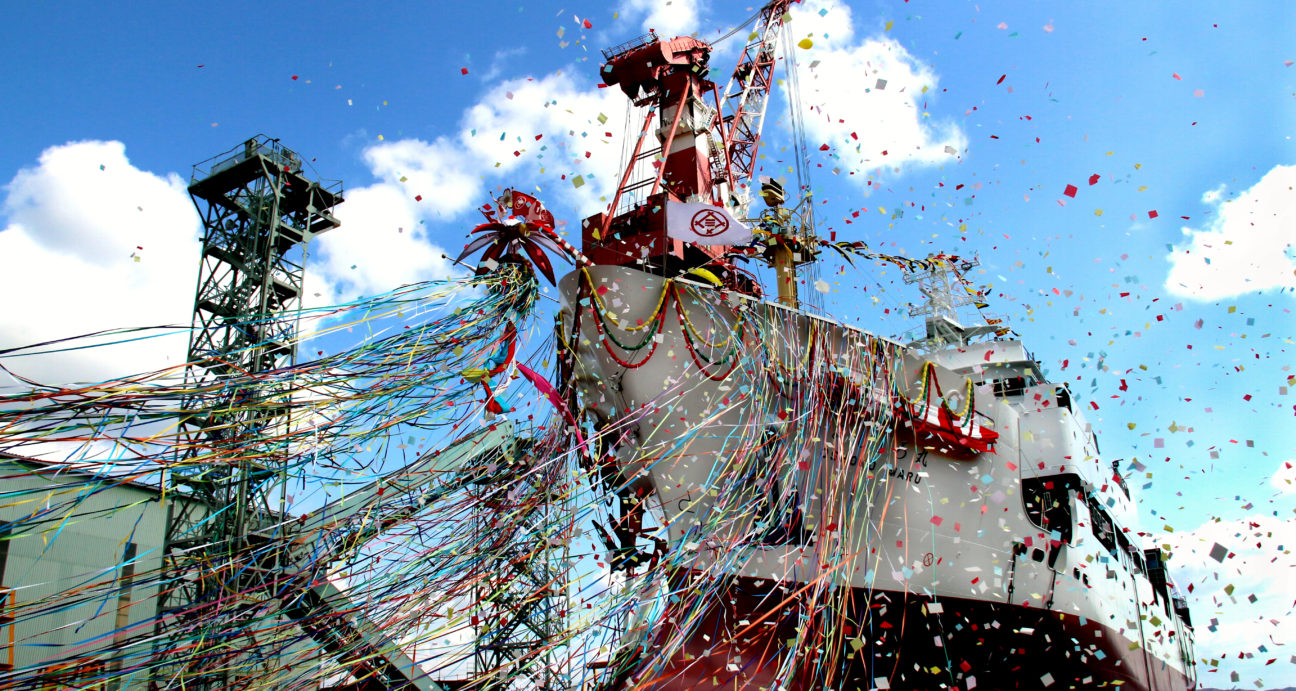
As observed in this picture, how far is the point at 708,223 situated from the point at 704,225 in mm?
43

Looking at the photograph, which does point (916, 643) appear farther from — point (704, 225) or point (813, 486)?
point (704, 225)

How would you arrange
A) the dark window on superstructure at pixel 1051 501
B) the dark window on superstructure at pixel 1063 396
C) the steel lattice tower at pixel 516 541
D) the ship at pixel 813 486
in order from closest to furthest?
the steel lattice tower at pixel 516 541
the ship at pixel 813 486
the dark window on superstructure at pixel 1051 501
the dark window on superstructure at pixel 1063 396

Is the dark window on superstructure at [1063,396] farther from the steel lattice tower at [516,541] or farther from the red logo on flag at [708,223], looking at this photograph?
the steel lattice tower at [516,541]

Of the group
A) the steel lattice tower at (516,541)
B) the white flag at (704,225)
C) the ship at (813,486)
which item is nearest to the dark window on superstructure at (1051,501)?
the ship at (813,486)

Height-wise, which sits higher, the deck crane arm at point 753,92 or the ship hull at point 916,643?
the deck crane arm at point 753,92

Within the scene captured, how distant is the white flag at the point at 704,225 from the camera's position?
291 inches

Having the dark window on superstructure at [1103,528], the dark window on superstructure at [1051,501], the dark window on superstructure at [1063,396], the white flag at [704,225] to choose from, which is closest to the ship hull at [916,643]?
the dark window on superstructure at [1051,501]

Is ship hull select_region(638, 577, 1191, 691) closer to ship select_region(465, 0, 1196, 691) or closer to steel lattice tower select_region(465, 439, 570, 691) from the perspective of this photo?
Answer: ship select_region(465, 0, 1196, 691)

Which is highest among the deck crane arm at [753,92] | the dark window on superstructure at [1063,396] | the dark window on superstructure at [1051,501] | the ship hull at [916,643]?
the deck crane arm at [753,92]

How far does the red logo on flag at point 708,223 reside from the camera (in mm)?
7398

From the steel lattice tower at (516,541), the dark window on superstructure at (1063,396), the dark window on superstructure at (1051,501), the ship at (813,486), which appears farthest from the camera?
the dark window on superstructure at (1063,396)

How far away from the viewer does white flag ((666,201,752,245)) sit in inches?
291

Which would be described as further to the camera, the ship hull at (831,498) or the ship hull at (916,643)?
the ship hull at (916,643)

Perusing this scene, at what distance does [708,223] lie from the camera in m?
7.43
